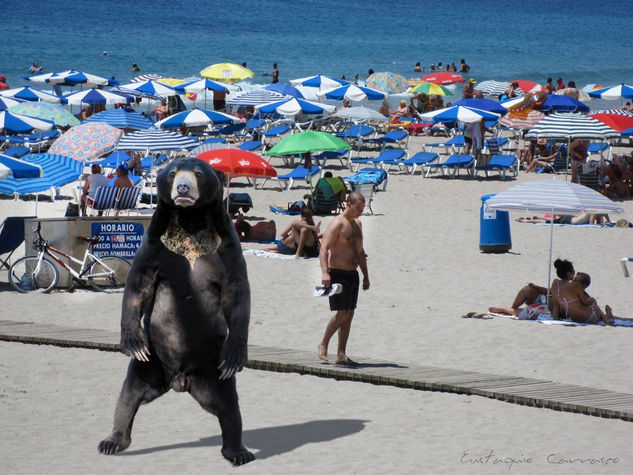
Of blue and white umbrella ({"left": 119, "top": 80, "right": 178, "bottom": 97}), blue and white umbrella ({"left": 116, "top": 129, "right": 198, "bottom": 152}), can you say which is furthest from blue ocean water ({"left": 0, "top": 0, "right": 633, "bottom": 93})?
blue and white umbrella ({"left": 116, "top": 129, "right": 198, "bottom": 152})

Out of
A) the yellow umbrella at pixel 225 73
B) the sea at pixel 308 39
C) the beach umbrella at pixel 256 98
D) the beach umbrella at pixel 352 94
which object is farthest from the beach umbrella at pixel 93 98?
the sea at pixel 308 39

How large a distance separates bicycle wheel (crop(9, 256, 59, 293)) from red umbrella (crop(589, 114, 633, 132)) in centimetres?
1341

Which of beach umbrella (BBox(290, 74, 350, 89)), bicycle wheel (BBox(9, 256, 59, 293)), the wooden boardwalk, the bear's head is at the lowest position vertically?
bicycle wheel (BBox(9, 256, 59, 293))

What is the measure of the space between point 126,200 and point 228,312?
27.6ft

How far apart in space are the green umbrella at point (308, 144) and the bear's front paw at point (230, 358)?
1070cm

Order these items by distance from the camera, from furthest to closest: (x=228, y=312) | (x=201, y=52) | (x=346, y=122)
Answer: (x=201, y=52) → (x=346, y=122) → (x=228, y=312)

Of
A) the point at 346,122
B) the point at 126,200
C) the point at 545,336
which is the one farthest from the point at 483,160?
the point at 545,336

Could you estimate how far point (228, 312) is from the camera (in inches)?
201

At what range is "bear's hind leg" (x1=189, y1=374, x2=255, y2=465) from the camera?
5172 millimetres

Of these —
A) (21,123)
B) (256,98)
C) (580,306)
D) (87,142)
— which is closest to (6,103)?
(21,123)

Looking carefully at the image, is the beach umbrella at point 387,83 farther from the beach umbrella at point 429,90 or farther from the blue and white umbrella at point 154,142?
the blue and white umbrella at point 154,142

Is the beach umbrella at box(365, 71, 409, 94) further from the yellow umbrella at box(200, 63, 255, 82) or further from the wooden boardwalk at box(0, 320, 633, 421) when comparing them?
the wooden boardwalk at box(0, 320, 633, 421)

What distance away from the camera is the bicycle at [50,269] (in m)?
10.2

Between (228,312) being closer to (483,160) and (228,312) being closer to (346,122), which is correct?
(483,160)
